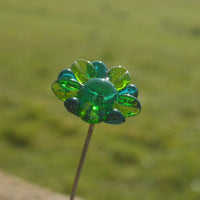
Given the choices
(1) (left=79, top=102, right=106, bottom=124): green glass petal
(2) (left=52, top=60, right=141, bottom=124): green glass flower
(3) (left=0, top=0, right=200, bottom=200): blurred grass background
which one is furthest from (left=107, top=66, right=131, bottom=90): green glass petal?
(3) (left=0, top=0, right=200, bottom=200): blurred grass background

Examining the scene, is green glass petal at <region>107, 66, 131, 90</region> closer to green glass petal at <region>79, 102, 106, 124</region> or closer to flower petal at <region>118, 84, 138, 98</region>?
flower petal at <region>118, 84, 138, 98</region>

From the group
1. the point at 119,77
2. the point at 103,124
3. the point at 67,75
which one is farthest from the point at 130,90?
the point at 103,124

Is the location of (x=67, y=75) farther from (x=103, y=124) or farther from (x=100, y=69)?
(x=103, y=124)

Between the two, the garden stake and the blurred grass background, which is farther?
the blurred grass background

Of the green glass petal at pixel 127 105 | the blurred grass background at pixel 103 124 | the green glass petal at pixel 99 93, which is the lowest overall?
the green glass petal at pixel 99 93

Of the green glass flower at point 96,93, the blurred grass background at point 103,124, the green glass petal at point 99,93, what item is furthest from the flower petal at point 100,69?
the blurred grass background at point 103,124

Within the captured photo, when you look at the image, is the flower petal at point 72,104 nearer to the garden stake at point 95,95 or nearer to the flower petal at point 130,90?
the garden stake at point 95,95

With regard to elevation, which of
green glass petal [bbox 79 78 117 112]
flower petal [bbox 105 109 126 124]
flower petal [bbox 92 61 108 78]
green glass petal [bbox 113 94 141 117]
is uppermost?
flower petal [bbox 92 61 108 78]

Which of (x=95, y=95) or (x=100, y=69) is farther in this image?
(x=100, y=69)
